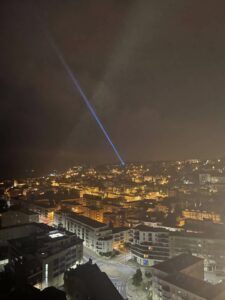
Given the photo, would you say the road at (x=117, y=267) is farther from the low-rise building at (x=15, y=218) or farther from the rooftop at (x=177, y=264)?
the low-rise building at (x=15, y=218)

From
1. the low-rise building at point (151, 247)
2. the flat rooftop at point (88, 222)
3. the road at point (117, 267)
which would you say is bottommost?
the road at point (117, 267)

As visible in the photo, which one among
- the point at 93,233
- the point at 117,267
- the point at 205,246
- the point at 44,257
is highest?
the point at 44,257

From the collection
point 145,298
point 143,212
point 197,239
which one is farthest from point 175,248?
point 143,212

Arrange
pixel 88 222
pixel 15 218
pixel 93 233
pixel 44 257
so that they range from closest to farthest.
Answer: pixel 44 257
pixel 93 233
pixel 88 222
pixel 15 218

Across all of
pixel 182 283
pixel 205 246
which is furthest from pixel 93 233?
pixel 182 283

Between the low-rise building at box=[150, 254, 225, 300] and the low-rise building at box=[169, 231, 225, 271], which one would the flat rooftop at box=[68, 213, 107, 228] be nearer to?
the low-rise building at box=[169, 231, 225, 271]

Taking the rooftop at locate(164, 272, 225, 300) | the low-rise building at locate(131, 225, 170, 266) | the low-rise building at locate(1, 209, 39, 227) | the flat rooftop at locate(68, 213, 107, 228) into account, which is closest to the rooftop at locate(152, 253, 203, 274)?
the rooftop at locate(164, 272, 225, 300)

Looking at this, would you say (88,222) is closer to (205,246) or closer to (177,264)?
(205,246)

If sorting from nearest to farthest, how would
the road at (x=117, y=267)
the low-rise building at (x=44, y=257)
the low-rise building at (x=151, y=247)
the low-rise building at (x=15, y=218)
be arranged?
1. the low-rise building at (x=44, y=257)
2. the road at (x=117, y=267)
3. the low-rise building at (x=151, y=247)
4. the low-rise building at (x=15, y=218)

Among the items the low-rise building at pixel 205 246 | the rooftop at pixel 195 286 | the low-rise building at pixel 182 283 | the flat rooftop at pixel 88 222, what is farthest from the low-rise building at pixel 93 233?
the rooftop at pixel 195 286
